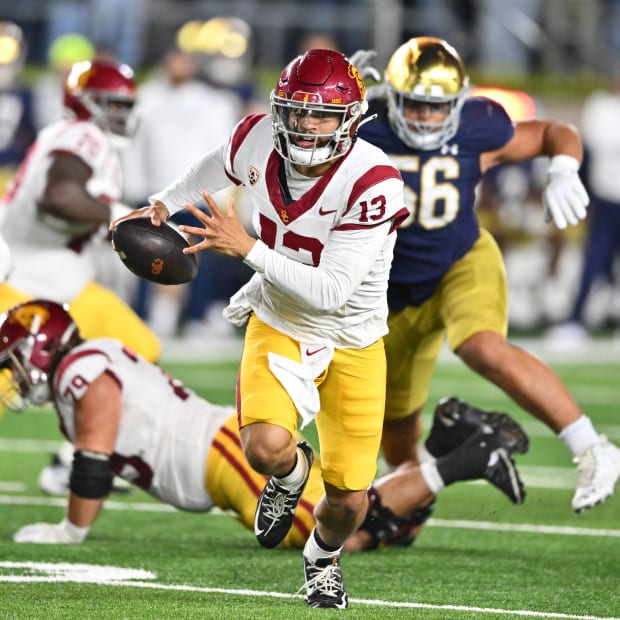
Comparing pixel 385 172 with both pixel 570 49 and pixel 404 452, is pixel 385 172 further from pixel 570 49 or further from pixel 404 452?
pixel 570 49

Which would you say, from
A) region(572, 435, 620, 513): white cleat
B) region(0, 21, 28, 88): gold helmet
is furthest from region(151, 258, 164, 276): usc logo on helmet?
region(0, 21, 28, 88): gold helmet

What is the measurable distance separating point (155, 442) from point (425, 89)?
1420mm

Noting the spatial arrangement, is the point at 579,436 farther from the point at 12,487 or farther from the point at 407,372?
the point at 12,487

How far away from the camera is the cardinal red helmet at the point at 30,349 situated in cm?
477

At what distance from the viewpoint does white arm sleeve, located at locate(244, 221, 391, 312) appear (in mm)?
3768

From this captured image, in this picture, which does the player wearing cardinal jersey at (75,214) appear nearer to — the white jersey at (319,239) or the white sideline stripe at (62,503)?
the white sideline stripe at (62,503)

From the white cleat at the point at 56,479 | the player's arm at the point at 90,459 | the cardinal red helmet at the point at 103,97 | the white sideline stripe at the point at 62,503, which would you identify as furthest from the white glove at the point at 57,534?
the cardinal red helmet at the point at 103,97

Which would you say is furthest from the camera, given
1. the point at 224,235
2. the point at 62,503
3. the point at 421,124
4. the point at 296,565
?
the point at 62,503

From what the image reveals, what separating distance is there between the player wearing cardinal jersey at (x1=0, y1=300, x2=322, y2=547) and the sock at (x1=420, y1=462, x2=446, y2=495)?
1.12 ft

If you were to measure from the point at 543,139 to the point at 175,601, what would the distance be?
2.18 meters

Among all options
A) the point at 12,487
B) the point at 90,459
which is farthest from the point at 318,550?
the point at 12,487

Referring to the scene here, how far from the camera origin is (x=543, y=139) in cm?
518

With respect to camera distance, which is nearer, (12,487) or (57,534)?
(57,534)

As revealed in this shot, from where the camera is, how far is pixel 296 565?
452cm
